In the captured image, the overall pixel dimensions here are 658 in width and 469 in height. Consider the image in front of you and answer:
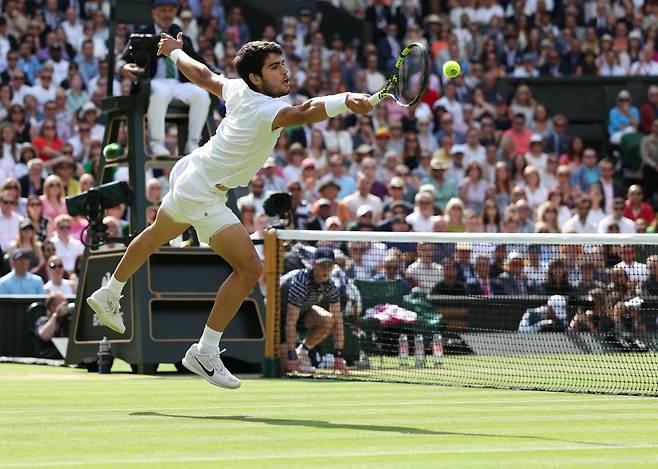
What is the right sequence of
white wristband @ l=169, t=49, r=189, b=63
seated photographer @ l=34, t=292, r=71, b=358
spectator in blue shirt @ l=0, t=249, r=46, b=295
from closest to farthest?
white wristband @ l=169, t=49, r=189, b=63, seated photographer @ l=34, t=292, r=71, b=358, spectator in blue shirt @ l=0, t=249, r=46, b=295

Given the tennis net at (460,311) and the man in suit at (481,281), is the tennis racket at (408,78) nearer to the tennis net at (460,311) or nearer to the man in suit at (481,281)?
the tennis net at (460,311)

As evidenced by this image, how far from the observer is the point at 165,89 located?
14.5m

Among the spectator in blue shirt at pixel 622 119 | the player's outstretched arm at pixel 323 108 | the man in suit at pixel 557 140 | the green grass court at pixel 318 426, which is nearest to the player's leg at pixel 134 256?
the green grass court at pixel 318 426

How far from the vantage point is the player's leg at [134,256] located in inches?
407

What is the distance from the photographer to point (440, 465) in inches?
271

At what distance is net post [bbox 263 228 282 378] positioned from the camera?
1359 centimetres

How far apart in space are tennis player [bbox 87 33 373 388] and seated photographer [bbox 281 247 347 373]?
3.55 m

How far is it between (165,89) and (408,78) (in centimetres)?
537

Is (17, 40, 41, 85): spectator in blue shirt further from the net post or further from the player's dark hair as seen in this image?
the player's dark hair

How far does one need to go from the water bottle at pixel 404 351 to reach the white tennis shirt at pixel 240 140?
453cm

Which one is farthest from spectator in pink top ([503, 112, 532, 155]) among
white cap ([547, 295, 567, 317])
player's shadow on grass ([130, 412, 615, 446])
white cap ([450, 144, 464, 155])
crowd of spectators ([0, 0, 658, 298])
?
player's shadow on grass ([130, 412, 615, 446])

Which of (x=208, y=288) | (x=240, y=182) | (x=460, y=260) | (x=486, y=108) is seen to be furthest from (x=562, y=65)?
(x=240, y=182)

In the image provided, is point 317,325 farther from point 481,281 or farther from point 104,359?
point 481,281

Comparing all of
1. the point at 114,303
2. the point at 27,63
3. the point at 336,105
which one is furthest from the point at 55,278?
the point at 336,105
